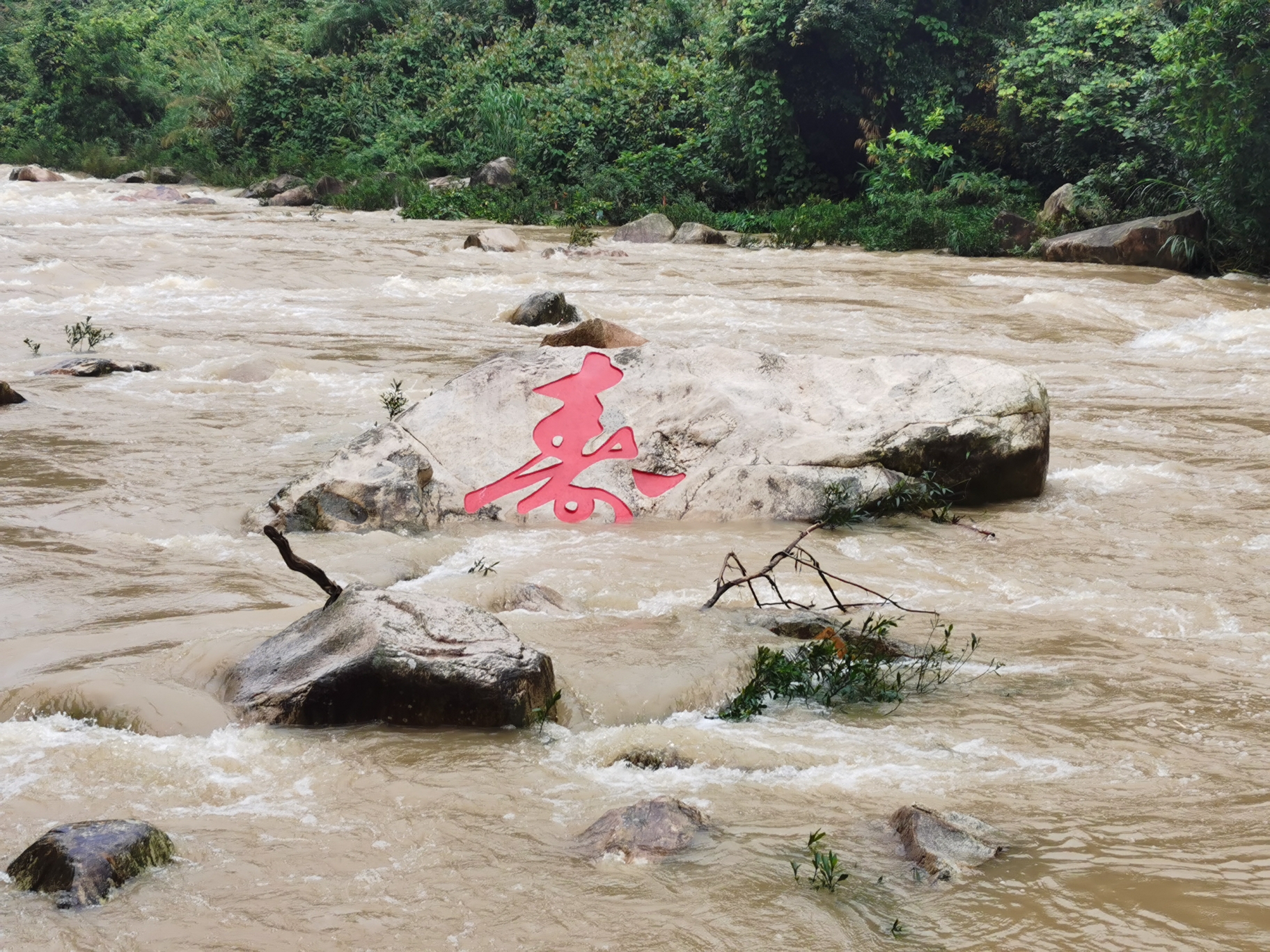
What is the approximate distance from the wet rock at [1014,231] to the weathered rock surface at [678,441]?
10.5m

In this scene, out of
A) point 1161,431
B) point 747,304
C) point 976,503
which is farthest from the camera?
→ point 747,304

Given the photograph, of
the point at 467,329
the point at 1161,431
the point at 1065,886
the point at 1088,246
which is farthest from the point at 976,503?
the point at 1088,246

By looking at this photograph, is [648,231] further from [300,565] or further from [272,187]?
[300,565]

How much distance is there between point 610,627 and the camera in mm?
4344

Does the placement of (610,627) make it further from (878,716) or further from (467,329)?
(467,329)

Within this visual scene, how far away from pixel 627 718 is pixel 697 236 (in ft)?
49.3

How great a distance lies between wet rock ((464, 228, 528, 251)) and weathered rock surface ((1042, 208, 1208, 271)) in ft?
23.0

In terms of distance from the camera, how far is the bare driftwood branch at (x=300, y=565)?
3459 mm

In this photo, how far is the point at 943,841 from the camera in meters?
2.77

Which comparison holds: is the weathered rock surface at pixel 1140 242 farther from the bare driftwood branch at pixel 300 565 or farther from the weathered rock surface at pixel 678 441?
the bare driftwood branch at pixel 300 565

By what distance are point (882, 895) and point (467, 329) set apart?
29.2 feet

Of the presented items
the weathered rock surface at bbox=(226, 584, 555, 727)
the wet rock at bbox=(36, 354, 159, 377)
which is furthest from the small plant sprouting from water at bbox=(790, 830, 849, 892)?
the wet rock at bbox=(36, 354, 159, 377)

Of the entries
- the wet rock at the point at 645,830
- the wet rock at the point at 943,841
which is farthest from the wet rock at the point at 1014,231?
the wet rock at the point at 645,830

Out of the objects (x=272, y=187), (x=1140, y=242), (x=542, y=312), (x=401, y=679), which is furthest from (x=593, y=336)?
(x=272, y=187)
